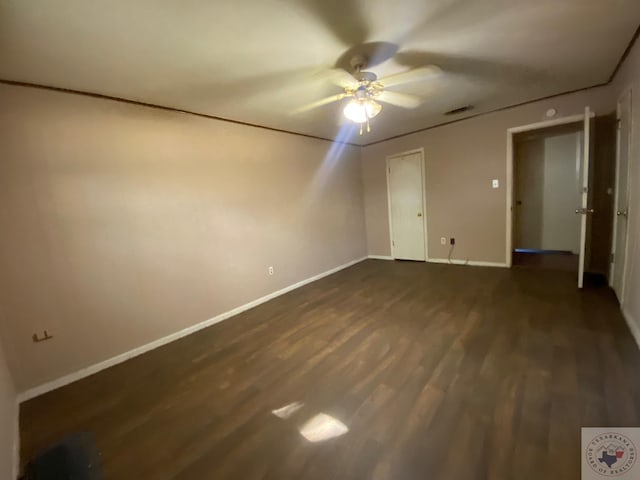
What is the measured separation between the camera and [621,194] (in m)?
2.65

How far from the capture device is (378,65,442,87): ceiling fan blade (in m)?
2.13

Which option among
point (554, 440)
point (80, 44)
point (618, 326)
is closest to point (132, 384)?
point (80, 44)

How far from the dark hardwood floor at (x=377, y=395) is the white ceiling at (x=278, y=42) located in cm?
233

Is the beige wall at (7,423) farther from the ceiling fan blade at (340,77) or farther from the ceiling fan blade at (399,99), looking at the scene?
the ceiling fan blade at (399,99)

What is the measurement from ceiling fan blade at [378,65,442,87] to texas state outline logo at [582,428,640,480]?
247 cm

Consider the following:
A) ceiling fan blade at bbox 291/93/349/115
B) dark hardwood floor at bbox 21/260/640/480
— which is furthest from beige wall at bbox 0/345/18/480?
ceiling fan blade at bbox 291/93/349/115

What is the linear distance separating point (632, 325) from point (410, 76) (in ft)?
8.97

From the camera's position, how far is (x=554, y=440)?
1.32 meters

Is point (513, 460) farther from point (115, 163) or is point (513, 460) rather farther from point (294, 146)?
point (294, 146)

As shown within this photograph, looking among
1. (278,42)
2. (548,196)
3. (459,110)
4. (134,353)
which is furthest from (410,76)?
(548,196)

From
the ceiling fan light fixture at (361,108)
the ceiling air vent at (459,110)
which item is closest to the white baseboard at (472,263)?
the ceiling air vent at (459,110)

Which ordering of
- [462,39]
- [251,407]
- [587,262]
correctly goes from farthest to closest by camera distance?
[587,262], [462,39], [251,407]

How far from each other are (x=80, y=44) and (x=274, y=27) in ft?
3.90

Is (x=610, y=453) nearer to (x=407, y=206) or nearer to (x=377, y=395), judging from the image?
(x=377, y=395)
